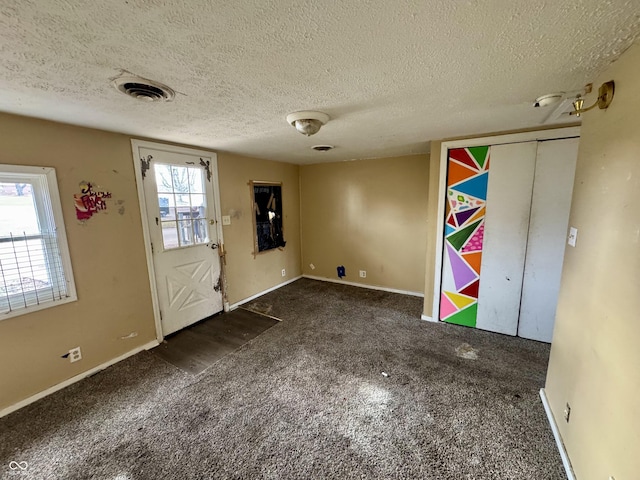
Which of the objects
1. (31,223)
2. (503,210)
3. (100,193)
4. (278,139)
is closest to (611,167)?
(503,210)

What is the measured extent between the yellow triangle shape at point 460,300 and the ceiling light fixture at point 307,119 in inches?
94.5

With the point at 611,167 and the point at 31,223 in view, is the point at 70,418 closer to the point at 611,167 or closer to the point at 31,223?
the point at 31,223

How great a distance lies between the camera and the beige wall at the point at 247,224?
136 inches

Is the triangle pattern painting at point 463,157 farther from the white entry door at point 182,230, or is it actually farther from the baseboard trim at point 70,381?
the baseboard trim at point 70,381

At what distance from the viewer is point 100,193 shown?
225cm

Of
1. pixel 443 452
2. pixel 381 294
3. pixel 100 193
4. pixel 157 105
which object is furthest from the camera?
pixel 381 294

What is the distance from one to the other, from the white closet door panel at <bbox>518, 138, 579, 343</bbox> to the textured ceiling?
742 mm

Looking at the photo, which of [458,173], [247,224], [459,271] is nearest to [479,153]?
[458,173]

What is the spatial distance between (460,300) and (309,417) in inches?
84.2

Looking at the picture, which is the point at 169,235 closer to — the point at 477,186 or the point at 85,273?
the point at 85,273

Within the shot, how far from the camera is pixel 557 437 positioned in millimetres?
1531

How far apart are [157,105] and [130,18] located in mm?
911

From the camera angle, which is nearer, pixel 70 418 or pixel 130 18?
pixel 130 18

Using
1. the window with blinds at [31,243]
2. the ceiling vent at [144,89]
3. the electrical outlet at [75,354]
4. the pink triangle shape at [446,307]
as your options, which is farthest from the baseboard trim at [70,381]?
the pink triangle shape at [446,307]
